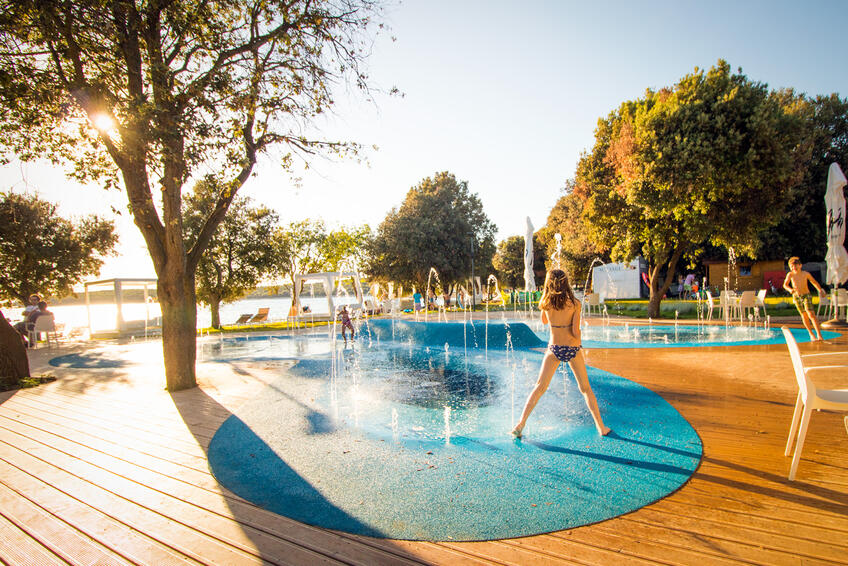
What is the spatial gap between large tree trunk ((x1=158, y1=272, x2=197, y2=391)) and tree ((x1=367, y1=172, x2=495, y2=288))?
2296 centimetres

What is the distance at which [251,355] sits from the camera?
1248cm

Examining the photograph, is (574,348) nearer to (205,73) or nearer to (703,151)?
(205,73)

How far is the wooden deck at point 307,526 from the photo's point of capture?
2492 millimetres

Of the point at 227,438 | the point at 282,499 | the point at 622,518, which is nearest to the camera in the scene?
the point at 622,518

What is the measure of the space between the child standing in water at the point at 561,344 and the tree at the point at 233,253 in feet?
74.3

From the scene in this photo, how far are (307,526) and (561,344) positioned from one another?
9.50ft

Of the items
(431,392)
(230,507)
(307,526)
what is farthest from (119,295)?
(307,526)

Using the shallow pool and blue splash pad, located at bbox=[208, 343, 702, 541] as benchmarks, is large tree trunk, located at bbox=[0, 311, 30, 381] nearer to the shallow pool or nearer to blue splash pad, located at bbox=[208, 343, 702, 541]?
the shallow pool

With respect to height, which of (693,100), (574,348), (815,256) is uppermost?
(693,100)

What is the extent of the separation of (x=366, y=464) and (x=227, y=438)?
1.98 metres

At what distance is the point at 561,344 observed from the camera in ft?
14.2

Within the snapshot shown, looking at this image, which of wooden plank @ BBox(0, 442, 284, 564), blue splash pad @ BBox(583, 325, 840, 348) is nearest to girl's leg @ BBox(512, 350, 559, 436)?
wooden plank @ BBox(0, 442, 284, 564)

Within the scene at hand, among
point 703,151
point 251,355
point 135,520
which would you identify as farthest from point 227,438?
point 703,151

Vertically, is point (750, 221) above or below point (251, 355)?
above
